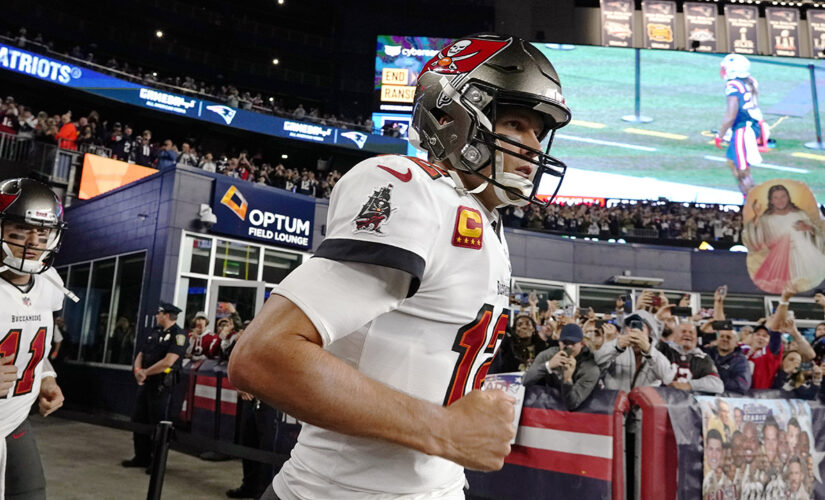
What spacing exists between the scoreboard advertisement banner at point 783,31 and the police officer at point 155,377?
99.9 ft

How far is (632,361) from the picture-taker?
5543mm

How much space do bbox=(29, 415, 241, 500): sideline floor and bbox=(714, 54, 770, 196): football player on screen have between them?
22.3m

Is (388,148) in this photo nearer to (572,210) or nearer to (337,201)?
(572,210)

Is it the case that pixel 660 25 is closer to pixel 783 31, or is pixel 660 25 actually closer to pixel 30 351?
pixel 783 31

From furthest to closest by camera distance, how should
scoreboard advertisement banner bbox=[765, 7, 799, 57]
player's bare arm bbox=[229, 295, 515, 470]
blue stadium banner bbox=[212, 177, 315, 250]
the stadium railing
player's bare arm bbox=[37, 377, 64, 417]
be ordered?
scoreboard advertisement banner bbox=[765, 7, 799, 57]
the stadium railing
blue stadium banner bbox=[212, 177, 315, 250]
player's bare arm bbox=[37, 377, 64, 417]
player's bare arm bbox=[229, 295, 515, 470]

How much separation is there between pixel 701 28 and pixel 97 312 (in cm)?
2850

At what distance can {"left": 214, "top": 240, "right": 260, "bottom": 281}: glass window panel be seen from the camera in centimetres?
1399

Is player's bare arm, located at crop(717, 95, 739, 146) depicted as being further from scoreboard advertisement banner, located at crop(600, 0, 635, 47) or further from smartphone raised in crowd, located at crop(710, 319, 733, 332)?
smartphone raised in crowd, located at crop(710, 319, 733, 332)

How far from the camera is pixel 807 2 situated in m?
29.1

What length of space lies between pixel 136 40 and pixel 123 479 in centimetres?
2834

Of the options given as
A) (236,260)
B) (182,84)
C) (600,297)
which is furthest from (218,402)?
(182,84)

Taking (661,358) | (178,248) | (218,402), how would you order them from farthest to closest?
(178,248) < (218,402) < (661,358)

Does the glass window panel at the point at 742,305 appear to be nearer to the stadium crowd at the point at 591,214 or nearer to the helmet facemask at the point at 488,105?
the stadium crowd at the point at 591,214

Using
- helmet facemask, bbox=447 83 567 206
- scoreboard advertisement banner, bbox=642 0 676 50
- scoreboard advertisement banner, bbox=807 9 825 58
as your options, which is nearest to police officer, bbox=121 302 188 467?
helmet facemask, bbox=447 83 567 206
